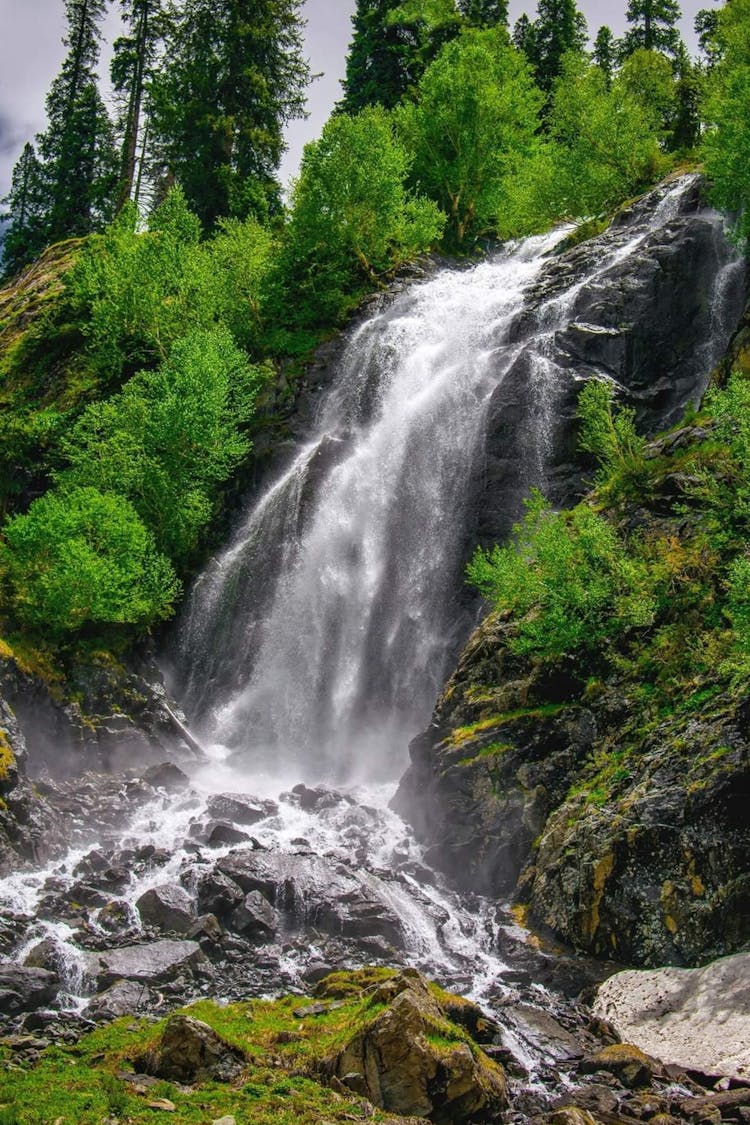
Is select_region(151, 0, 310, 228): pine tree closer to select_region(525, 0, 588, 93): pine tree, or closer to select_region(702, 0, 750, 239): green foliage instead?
select_region(525, 0, 588, 93): pine tree

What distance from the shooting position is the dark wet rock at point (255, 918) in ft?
48.9

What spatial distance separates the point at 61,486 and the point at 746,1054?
24.7 m

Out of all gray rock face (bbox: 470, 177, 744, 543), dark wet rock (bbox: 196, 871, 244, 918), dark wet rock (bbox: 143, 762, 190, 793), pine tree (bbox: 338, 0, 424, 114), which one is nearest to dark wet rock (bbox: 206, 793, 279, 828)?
dark wet rock (bbox: 143, 762, 190, 793)

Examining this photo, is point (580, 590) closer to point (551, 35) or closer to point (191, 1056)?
point (191, 1056)

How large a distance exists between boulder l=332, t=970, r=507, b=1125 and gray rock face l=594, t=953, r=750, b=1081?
8.77ft

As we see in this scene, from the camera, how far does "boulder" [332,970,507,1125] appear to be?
920cm

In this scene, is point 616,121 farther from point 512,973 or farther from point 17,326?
point 512,973

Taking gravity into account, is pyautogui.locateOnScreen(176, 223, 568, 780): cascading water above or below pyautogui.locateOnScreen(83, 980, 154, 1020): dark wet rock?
above

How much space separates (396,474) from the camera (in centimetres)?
2891

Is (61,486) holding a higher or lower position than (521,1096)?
higher

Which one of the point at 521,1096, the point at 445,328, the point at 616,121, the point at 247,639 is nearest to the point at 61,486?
the point at 247,639

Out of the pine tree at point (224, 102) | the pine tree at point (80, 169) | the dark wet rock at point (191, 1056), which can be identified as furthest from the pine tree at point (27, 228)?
the dark wet rock at point (191, 1056)

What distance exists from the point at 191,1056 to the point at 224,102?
5073 cm

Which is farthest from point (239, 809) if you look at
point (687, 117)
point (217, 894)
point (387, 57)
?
point (387, 57)
